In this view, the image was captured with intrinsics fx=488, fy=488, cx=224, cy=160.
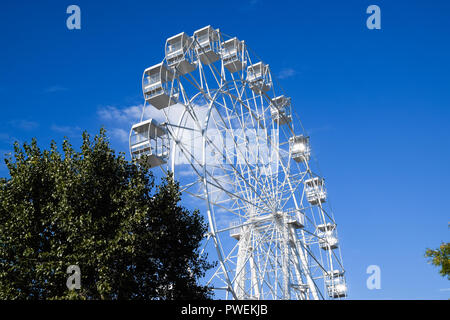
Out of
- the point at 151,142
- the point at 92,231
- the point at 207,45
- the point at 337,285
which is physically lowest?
the point at 337,285

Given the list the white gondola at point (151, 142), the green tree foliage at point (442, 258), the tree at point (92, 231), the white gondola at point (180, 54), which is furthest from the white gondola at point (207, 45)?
the green tree foliage at point (442, 258)

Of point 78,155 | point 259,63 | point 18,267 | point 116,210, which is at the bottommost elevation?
point 18,267

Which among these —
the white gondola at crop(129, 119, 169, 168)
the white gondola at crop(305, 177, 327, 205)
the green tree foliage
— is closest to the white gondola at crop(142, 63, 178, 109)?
the white gondola at crop(129, 119, 169, 168)

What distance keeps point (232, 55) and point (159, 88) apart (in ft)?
31.0

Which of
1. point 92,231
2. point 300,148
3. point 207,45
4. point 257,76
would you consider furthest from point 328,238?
point 92,231

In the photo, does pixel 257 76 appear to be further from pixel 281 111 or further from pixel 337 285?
pixel 337 285

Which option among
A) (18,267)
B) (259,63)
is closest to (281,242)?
(259,63)

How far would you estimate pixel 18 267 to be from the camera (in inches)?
650

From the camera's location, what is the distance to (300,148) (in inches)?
1592

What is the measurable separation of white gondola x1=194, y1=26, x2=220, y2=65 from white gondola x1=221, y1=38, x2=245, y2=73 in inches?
107

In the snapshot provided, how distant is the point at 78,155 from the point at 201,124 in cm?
888

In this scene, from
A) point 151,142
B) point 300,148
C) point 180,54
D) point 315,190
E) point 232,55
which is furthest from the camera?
point 315,190

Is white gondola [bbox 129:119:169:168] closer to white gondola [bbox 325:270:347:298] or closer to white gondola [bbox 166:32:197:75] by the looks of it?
white gondola [bbox 166:32:197:75]
